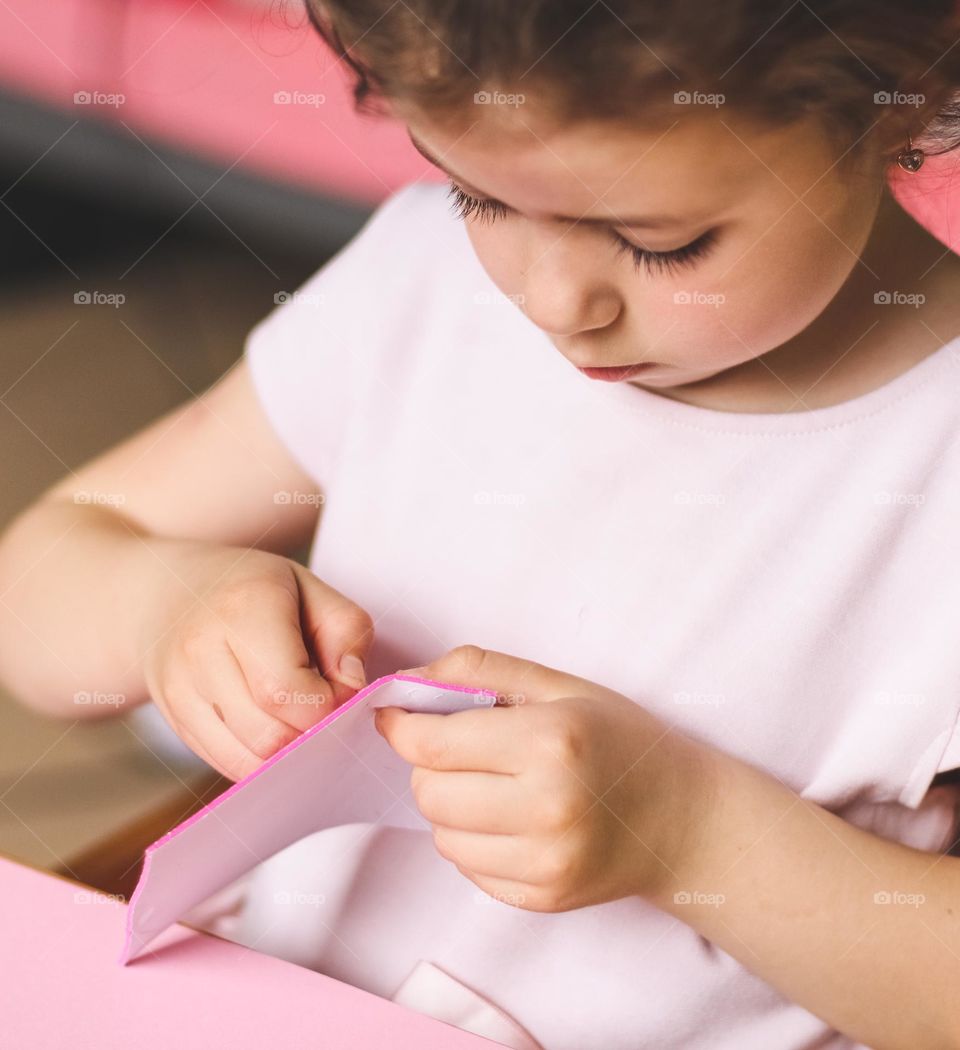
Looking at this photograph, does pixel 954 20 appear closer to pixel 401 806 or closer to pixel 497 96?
pixel 497 96

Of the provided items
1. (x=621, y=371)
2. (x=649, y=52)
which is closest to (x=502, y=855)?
(x=621, y=371)

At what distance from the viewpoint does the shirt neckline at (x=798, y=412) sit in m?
0.60

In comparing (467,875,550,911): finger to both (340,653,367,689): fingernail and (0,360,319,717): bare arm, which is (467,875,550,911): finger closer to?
(340,653,367,689): fingernail

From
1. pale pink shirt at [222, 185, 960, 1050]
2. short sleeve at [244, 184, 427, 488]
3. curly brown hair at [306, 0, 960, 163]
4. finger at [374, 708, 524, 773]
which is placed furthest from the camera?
short sleeve at [244, 184, 427, 488]

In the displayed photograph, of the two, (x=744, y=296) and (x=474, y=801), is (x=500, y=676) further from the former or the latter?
(x=744, y=296)

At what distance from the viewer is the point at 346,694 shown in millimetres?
546

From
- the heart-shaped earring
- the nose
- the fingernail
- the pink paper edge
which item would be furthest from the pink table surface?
the heart-shaped earring

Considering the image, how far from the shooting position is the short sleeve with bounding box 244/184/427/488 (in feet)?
2.35

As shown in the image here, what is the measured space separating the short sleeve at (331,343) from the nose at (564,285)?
251mm

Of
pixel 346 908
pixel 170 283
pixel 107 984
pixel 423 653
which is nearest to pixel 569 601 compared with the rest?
pixel 423 653

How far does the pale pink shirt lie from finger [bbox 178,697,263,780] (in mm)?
91

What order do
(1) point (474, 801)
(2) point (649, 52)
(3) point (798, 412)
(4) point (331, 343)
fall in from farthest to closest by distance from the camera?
1. (4) point (331, 343)
2. (3) point (798, 412)
3. (1) point (474, 801)
4. (2) point (649, 52)

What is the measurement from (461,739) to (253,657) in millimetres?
117

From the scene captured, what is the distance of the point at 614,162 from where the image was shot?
41cm
